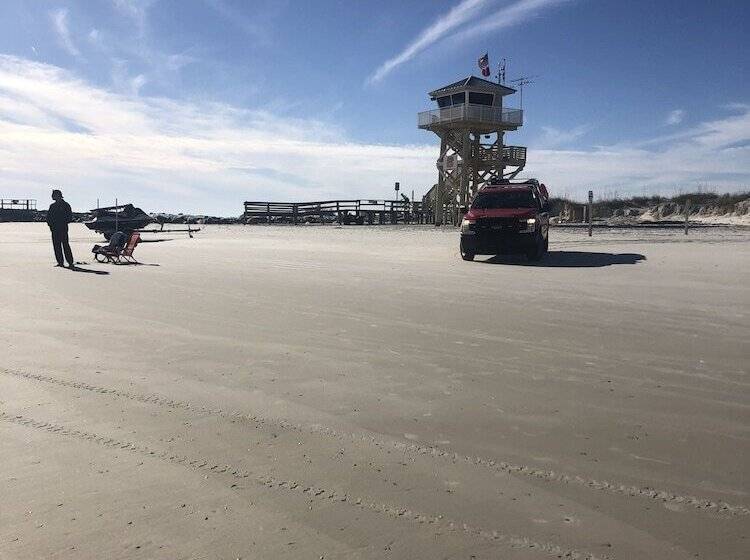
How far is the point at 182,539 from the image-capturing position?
7.68 feet

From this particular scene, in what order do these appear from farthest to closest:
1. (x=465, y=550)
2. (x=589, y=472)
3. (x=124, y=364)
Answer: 1. (x=124, y=364)
2. (x=589, y=472)
3. (x=465, y=550)

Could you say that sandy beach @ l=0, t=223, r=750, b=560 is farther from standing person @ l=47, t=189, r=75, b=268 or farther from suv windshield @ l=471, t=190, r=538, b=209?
suv windshield @ l=471, t=190, r=538, b=209

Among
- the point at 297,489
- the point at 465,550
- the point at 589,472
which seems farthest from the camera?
the point at 589,472

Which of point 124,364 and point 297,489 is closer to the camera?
point 297,489

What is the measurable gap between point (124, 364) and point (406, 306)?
386 cm

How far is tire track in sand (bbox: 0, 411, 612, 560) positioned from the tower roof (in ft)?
140

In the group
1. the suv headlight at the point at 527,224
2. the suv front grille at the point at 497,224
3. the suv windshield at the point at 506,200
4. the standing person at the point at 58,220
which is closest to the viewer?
the standing person at the point at 58,220

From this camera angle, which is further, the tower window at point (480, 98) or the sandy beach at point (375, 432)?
the tower window at point (480, 98)

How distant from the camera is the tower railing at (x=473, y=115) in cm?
4241

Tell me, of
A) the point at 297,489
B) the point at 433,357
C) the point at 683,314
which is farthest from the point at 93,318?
the point at 683,314

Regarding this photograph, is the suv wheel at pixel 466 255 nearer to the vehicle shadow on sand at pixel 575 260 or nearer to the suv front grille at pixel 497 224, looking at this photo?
the vehicle shadow on sand at pixel 575 260

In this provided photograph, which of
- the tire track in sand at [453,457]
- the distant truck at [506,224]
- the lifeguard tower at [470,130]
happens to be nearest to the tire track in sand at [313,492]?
the tire track in sand at [453,457]

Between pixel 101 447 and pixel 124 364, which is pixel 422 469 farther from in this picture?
pixel 124 364

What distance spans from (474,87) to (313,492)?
43237 mm
